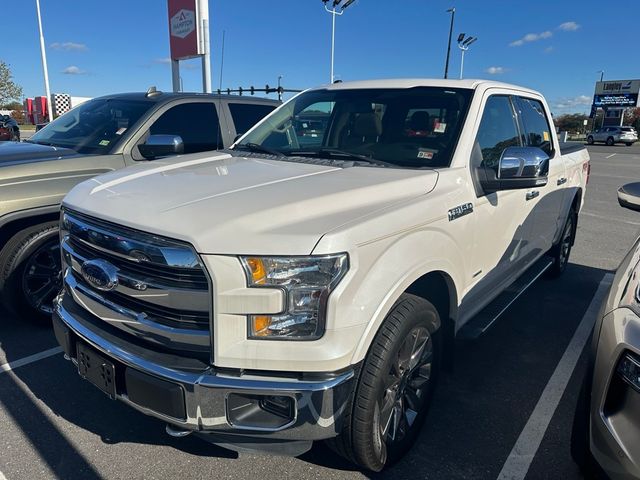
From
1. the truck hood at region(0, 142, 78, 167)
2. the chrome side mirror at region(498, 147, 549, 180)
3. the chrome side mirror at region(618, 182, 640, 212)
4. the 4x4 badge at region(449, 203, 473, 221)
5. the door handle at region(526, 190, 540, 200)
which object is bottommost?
the door handle at region(526, 190, 540, 200)

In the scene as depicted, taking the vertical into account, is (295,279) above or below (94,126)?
below

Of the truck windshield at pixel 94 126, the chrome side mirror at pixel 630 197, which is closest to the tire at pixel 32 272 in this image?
the truck windshield at pixel 94 126

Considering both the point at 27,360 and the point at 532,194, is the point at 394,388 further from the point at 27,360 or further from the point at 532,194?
the point at 27,360

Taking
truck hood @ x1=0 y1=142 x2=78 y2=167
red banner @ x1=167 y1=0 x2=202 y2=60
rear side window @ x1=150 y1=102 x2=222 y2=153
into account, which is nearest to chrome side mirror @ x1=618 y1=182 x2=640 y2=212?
rear side window @ x1=150 y1=102 x2=222 y2=153

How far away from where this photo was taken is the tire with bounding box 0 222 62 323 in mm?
3729

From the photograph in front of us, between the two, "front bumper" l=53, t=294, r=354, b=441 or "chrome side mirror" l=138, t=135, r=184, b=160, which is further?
"chrome side mirror" l=138, t=135, r=184, b=160

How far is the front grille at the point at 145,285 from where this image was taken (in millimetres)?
1978

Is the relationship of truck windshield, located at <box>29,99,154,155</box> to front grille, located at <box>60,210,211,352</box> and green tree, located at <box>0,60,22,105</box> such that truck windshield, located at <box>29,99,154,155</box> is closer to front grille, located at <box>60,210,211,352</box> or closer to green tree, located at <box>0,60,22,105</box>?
front grille, located at <box>60,210,211,352</box>

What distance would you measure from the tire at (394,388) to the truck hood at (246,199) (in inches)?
21.7

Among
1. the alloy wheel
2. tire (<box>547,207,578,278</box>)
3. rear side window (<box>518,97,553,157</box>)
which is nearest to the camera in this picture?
the alloy wheel

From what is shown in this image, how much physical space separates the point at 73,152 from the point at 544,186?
394 cm

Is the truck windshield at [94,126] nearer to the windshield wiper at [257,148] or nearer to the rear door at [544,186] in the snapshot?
the windshield wiper at [257,148]

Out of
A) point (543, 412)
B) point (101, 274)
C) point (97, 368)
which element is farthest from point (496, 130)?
point (97, 368)

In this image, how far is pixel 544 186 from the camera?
3850mm
